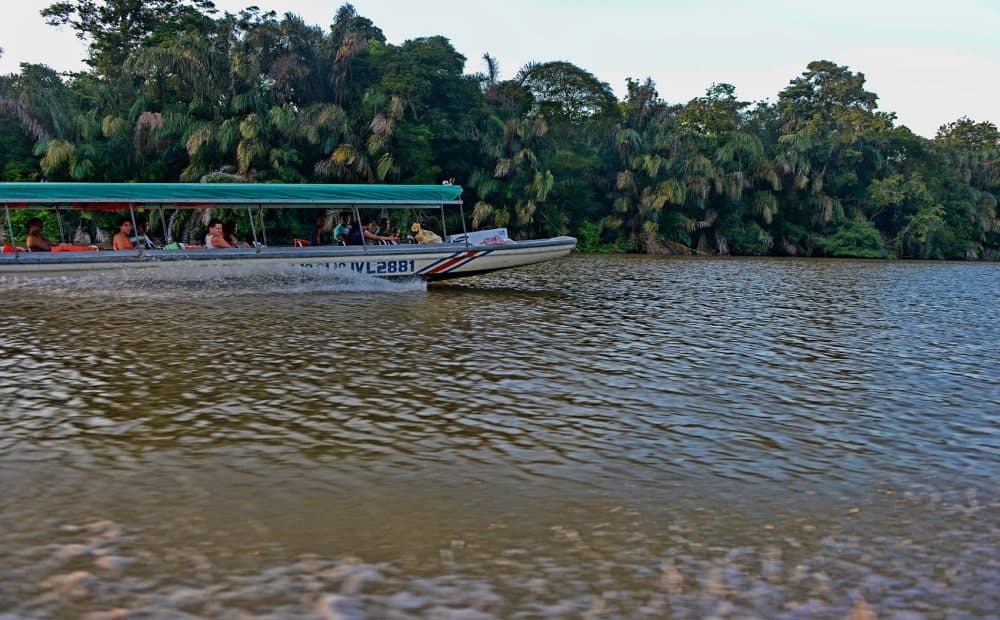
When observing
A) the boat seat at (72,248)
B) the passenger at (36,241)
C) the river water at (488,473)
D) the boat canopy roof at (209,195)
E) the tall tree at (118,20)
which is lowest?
the river water at (488,473)

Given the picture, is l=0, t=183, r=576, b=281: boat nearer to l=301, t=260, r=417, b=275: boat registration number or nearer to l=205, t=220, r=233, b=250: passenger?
l=301, t=260, r=417, b=275: boat registration number

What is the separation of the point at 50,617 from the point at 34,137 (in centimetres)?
3397

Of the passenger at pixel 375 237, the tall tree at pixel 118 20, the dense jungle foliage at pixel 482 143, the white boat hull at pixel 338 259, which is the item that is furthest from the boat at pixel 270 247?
the tall tree at pixel 118 20

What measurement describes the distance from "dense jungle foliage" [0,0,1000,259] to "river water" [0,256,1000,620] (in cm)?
1923

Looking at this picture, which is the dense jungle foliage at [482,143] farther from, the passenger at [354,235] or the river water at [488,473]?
the river water at [488,473]

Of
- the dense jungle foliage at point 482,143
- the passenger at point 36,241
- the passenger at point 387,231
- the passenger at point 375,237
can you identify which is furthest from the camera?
the dense jungle foliage at point 482,143

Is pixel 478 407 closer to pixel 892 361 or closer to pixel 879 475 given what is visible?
pixel 879 475

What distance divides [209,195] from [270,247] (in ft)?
5.18

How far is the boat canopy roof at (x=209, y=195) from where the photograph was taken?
14.3 metres

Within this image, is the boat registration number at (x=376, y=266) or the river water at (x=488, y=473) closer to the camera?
the river water at (x=488, y=473)

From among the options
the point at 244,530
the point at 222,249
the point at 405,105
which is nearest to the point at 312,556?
the point at 244,530

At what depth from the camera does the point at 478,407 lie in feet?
23.9

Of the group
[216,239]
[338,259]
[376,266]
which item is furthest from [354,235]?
[216,239]

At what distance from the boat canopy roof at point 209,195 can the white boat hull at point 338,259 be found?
2.87 feet
